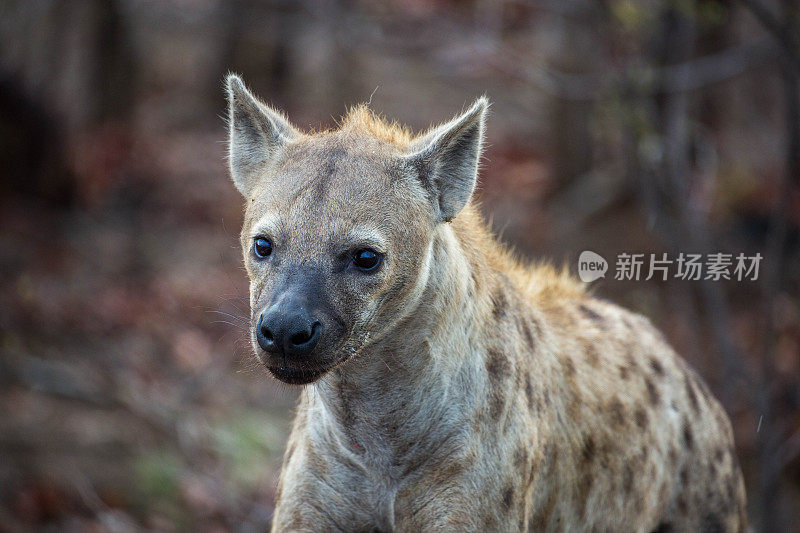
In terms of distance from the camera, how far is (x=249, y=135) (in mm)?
3150

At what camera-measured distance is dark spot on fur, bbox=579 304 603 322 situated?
3765 millimetres

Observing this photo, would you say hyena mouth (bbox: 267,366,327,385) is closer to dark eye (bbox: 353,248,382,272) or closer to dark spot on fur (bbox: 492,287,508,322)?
dark eye (bbox: 353,248,382,272)

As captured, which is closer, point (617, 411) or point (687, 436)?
point (617, 411)

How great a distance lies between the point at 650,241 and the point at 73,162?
584cm

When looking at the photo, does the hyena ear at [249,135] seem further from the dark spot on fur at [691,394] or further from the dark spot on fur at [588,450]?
the dark spot on fur at [691,394]

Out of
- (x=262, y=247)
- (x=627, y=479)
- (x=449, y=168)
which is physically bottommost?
(x=627, y=479)

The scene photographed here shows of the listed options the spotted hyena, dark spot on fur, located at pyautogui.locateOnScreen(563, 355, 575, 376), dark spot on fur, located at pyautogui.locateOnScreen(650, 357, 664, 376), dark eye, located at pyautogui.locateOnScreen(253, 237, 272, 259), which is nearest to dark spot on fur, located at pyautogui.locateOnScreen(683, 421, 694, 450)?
dark spot on fur, located at pyautogui.locateOnScreen(650, 357, 664, 376)

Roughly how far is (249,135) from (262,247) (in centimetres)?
49

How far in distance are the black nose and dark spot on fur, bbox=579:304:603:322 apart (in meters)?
1.48

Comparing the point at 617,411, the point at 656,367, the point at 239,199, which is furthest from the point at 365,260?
the point at 239,199

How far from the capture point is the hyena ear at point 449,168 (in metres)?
2.99

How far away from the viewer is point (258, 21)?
1308 centimetres

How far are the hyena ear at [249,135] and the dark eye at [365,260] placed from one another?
1.79 ft

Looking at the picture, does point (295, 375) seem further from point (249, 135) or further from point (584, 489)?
point (584, 489)
